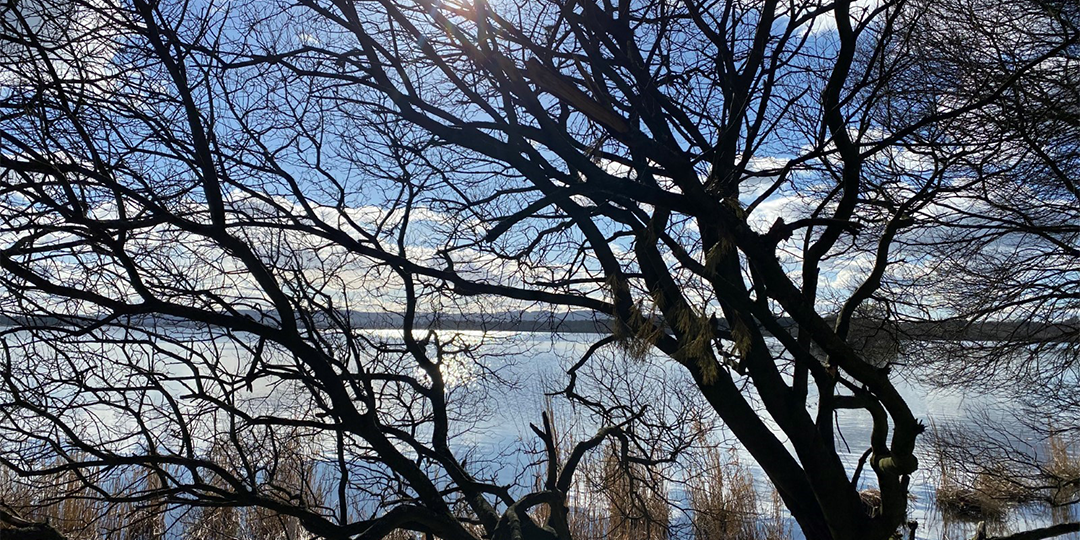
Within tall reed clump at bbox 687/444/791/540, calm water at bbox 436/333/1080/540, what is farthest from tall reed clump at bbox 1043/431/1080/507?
tall reed clump at bbox 687/444/791/540

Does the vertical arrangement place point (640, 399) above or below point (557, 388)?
below

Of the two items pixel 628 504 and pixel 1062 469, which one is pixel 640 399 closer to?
pixel 628 504

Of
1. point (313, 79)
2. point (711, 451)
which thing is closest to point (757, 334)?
point (313, 79)

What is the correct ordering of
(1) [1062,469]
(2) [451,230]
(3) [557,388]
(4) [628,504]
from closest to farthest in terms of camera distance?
(2) [451,230] → (4) [628,504] → (3) [557,388] → (1) [1062,469]

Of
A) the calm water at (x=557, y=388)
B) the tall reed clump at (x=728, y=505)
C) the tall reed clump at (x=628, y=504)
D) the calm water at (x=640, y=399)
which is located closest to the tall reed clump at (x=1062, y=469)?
the calm water at (x=640, y=399)

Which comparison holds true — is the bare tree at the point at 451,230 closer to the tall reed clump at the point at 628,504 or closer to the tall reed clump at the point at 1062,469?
the tall reed clump at the point at 628,504

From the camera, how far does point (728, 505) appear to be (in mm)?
6719

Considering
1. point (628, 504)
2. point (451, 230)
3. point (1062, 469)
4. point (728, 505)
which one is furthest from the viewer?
point (1062, 469)

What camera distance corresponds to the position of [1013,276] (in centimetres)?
605

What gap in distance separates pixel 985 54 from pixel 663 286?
3.41 meters

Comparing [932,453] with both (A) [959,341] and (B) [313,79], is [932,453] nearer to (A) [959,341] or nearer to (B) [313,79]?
(A) [959,341]

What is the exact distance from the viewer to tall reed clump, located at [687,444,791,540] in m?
6.51

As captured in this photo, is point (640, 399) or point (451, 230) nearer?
point (451, 230)

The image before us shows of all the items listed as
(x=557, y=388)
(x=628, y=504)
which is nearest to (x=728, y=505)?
(x=628, y=504)
